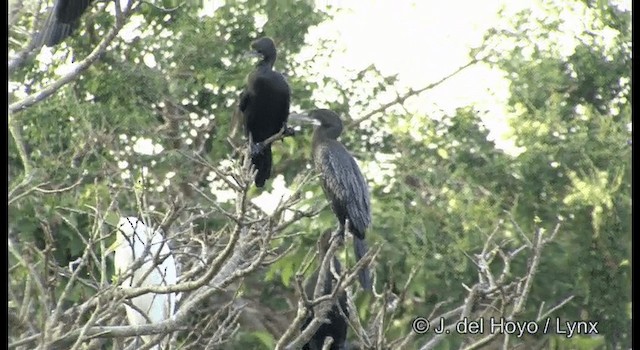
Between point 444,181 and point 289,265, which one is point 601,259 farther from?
point 289,265

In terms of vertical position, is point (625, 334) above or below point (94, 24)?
below

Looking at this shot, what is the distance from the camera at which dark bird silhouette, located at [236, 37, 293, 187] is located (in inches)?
164

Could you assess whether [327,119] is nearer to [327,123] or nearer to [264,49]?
[327,123]

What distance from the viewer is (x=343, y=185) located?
153 inches

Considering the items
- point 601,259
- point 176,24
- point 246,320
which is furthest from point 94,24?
point 601,259

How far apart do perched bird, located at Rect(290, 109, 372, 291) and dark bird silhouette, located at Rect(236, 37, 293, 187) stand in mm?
233

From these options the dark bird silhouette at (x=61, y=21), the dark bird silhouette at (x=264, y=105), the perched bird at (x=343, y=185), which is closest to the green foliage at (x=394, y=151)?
the dark bird silhouette at (x=264, y=105)

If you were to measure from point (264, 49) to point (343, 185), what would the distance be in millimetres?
534

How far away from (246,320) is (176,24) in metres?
1.23

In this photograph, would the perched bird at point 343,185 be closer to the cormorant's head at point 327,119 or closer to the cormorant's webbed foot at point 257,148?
the cormorant's head at point 327,119

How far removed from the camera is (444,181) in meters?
5.57

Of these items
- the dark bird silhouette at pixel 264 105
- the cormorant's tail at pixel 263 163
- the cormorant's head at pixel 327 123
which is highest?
the dark bird silhouette at pixel 264 105

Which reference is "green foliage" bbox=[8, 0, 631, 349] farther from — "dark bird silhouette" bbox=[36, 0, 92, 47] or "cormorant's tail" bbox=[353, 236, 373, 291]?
"dark bird silhouette" bbox=[36, 0, 92, 47]

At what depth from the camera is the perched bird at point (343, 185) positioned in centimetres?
384
